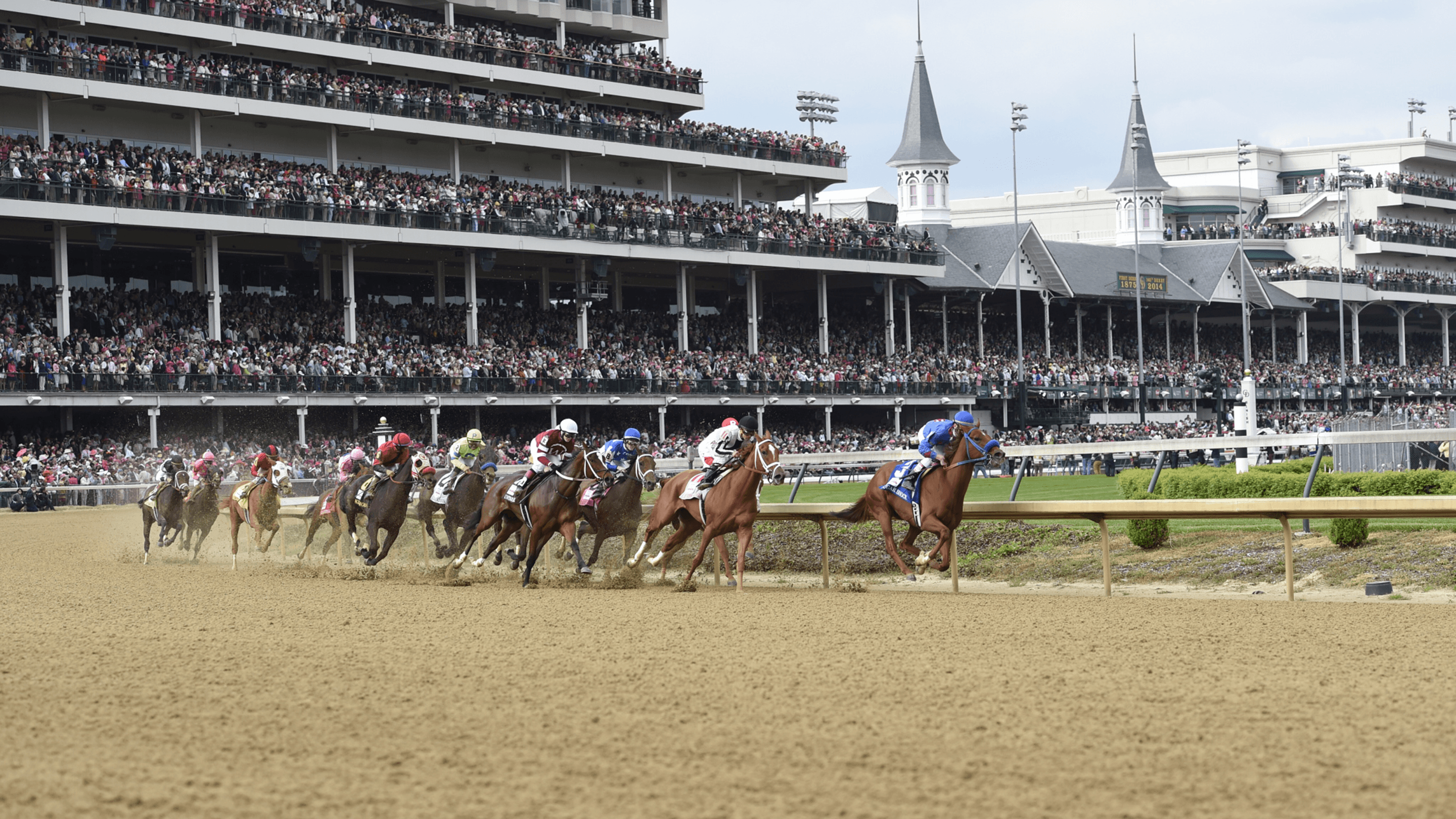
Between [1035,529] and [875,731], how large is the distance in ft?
33.6

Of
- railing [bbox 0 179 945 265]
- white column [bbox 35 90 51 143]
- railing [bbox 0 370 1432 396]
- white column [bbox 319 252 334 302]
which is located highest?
white column [bbox 35 90 51 143]

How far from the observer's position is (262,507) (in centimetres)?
1916

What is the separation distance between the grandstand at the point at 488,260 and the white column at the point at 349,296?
0.08 m

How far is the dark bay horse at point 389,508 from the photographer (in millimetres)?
16422

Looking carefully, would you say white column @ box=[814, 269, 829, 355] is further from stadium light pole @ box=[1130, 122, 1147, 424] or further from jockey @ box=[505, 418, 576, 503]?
jockey @ box=[505, 418, 576, 503]

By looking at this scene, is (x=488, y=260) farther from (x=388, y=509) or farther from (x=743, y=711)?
(x=743, y=711)

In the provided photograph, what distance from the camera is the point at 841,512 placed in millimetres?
14109

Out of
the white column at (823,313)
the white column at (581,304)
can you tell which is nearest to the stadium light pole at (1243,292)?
the white column at (823,313)

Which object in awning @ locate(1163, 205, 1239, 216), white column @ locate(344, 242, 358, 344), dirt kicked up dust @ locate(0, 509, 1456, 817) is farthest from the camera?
awning @ locate(1163, 205, 1239, 216)

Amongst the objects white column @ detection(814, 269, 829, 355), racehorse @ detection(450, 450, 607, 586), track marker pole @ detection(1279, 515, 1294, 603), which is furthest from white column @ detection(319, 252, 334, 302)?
track marker pole @ detection(1279, 515, 1294, 603)

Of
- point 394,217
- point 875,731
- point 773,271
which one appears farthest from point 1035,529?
point 773,271

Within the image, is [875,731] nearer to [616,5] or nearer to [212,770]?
[212,770]

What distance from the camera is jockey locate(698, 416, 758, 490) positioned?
44.0ft

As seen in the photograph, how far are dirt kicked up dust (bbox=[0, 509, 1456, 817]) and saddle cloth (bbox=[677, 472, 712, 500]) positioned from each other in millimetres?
1443
